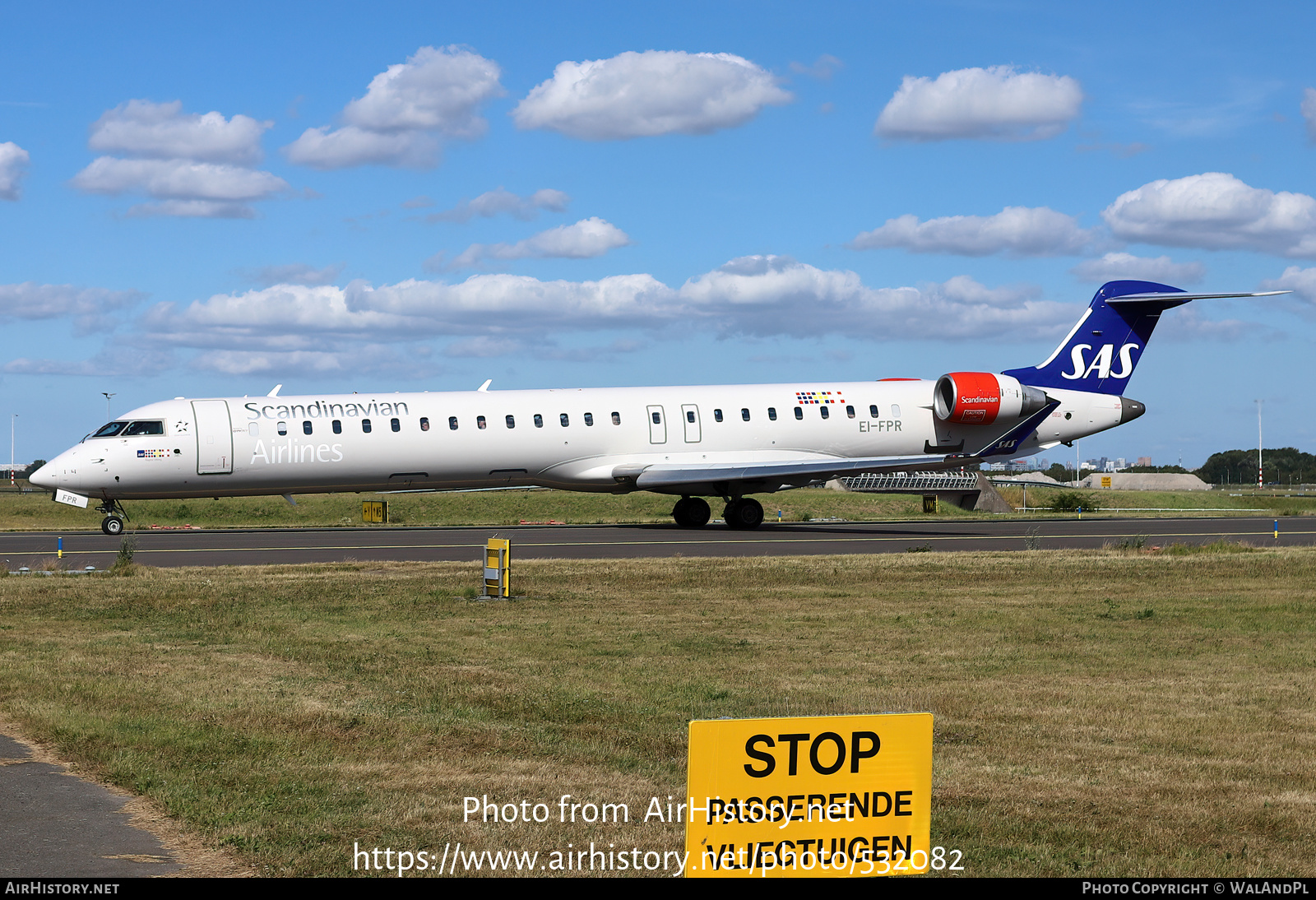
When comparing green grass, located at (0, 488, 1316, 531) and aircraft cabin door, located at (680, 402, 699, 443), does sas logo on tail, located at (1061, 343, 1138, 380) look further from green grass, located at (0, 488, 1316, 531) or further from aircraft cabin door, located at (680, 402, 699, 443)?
aircraft cabin door, located at (680, 402, 699, 443)

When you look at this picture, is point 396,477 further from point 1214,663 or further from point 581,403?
point 1214,663

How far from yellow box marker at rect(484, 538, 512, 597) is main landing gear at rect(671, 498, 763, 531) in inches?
655

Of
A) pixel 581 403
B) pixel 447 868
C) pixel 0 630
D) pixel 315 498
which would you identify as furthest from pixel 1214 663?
pixel 315 498

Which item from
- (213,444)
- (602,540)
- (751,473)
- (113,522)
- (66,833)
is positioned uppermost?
(213,444)

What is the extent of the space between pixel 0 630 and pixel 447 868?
1085 cm

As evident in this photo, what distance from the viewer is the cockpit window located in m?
31.2

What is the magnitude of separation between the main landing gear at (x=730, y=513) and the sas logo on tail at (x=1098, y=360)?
407 inches

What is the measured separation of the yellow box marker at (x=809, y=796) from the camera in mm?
4590

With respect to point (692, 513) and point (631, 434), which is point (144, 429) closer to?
point (631, 434)

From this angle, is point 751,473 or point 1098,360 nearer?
point 751,473

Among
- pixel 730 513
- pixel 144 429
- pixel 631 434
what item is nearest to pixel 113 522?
pixel 144 429

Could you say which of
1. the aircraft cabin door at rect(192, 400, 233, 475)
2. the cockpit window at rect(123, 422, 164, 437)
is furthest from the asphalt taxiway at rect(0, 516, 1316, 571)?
the cockpit window at rect(123, 422, 164, 437)

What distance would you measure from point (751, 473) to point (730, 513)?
8.05ft

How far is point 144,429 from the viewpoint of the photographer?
3131cm
